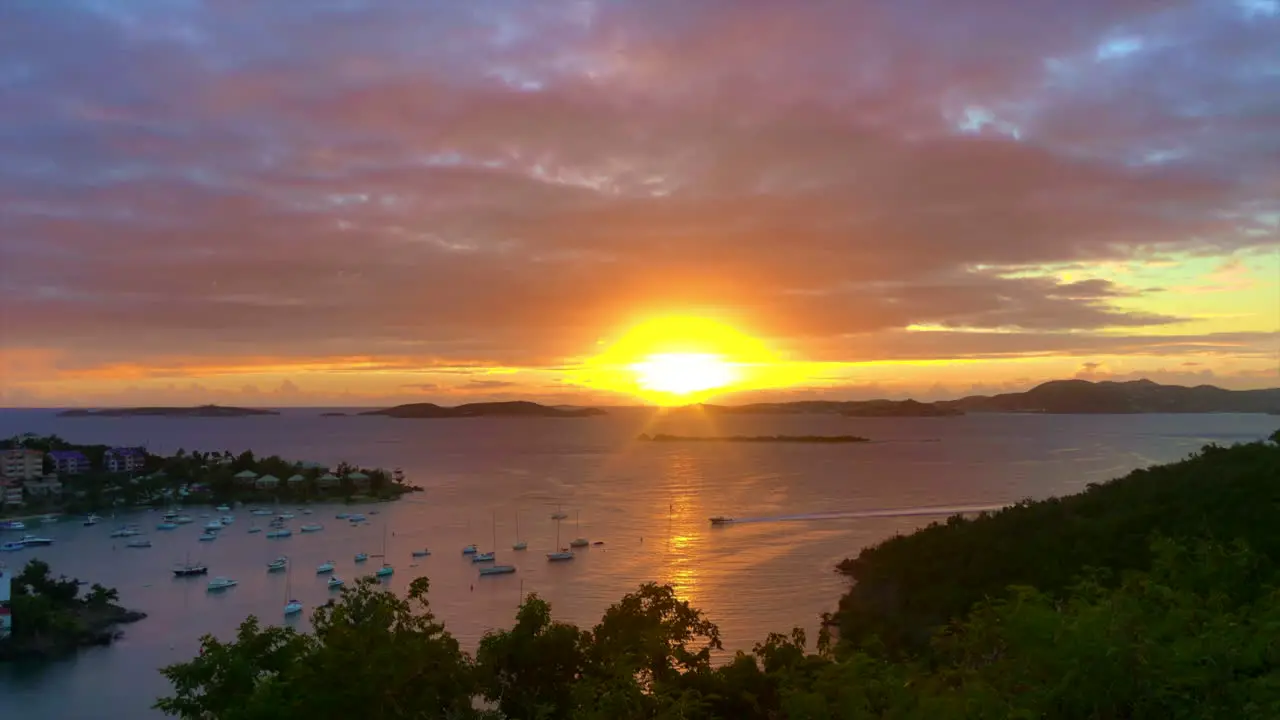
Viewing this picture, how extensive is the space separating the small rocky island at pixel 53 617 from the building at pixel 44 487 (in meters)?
29.2

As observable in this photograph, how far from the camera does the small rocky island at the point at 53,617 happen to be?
849 inches

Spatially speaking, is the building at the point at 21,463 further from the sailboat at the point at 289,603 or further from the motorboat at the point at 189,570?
the sailboat at the point at 289,603

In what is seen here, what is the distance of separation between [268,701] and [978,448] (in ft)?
295

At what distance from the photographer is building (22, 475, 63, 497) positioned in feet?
161

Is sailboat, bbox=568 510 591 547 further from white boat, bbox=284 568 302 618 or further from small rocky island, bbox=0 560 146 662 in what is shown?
small rocky island, bbox=0 560 146 662

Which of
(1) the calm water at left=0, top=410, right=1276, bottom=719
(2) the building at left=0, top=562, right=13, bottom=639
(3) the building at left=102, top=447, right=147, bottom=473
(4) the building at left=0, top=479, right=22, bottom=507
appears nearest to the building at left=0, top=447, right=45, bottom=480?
(4) the building at left=0, top=479, right=22, bottom=507

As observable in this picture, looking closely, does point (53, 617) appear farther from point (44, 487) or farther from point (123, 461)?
point (123, 461)

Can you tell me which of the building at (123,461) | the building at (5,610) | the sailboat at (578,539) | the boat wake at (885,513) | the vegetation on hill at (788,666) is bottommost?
the sailboat at (578,539)

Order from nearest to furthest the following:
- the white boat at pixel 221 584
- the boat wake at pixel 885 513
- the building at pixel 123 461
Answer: the white boat at pixel 221 584, the boat wake at pixel 885 513, the building at pixel 123 461

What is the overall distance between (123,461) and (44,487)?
8758mm

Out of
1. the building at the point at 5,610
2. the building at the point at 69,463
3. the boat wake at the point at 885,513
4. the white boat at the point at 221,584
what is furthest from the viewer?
Result: the building at the point at 69,463

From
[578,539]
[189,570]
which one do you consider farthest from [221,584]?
[578,539]

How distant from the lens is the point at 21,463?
5403 cm

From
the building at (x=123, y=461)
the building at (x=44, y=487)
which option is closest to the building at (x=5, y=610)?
the building at (x=44, y=487)
